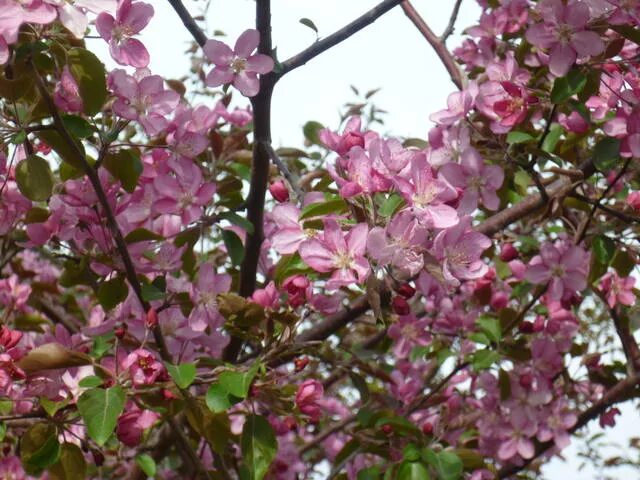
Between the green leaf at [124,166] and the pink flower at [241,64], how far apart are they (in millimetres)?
216

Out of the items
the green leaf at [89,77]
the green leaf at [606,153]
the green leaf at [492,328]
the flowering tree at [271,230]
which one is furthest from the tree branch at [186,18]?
the green leaf at [492,328]

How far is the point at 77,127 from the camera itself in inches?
56.1

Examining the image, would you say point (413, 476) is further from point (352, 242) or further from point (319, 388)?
point (352, 242)

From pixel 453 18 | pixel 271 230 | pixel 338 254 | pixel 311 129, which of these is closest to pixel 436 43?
pixel 453 18

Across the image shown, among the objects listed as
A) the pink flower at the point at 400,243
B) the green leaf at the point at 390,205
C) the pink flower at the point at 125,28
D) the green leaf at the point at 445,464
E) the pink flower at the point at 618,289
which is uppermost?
the pink flower at the point at 125,28

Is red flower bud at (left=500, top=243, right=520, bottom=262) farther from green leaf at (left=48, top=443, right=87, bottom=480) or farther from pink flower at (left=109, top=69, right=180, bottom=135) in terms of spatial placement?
green leaf at (left=48, top=443, right=87, bottom=480)

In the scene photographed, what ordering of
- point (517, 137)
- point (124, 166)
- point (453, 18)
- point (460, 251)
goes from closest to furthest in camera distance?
point (460, 251), point (124, 166), point (517, 137), point (453, 18)

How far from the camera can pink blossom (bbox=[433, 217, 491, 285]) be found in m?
1.27

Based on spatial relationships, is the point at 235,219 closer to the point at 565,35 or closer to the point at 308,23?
the point at 308,23

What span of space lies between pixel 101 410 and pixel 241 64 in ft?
2.15

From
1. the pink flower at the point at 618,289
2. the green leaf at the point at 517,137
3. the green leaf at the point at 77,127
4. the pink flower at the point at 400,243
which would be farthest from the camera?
the pink flower at the point at 618,289

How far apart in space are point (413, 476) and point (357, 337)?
4.86 ft

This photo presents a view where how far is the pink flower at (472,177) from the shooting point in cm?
149

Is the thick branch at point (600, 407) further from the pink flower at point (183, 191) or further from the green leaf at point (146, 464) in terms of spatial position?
the pink flower at point (183, 191)
